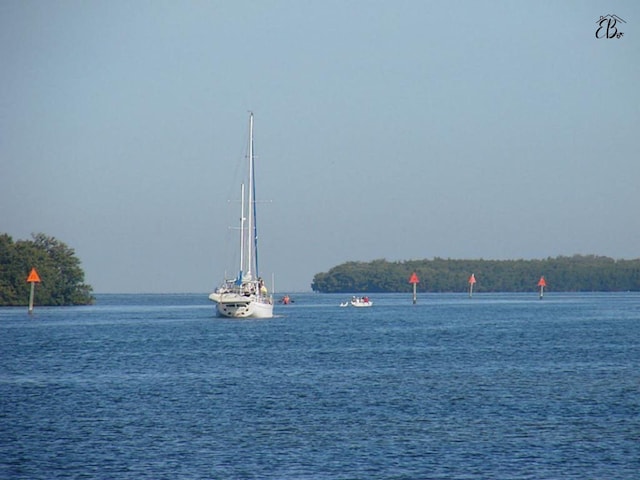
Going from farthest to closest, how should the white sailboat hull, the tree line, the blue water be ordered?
the tree line, the white sailboat hull, the blue water

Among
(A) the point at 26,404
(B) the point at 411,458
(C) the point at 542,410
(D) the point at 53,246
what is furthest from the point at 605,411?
(D) the point at 53,246

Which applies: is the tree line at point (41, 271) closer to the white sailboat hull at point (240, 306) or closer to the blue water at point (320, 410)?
the white sailboat hull at point (240, 306)

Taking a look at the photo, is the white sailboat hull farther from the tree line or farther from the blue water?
the tree line

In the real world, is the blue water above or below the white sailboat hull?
below

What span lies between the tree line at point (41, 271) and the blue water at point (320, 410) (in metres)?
77.0

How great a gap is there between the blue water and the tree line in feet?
253

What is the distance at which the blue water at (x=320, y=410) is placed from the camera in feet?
96.2

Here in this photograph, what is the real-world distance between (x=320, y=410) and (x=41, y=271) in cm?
11615

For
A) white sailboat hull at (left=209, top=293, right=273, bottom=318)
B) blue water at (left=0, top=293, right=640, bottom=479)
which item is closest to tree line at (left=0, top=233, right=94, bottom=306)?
white sailboat hull at (left=209, top=293, right=273, bottom=318)

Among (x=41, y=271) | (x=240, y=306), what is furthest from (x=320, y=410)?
(x=41, y=271)

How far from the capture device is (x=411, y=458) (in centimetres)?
3012

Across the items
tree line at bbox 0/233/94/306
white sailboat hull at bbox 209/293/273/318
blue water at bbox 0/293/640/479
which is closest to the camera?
blue water at bbox 0/293/640/479

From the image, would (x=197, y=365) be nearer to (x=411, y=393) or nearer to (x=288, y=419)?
(x=411, y=393)

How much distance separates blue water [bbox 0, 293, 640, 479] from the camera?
96.2 ft
